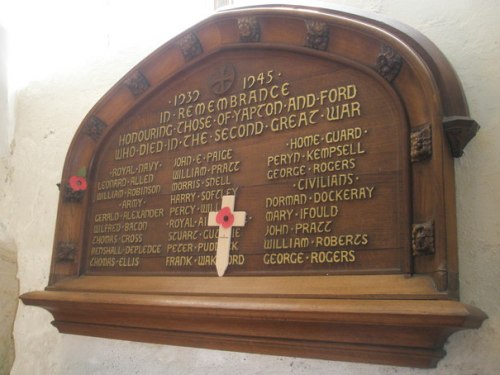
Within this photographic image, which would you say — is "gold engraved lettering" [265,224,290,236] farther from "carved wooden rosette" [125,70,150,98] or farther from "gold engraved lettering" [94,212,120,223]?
"carved wooden rosette" [125,70,150,98]

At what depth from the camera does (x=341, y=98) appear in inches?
62.9

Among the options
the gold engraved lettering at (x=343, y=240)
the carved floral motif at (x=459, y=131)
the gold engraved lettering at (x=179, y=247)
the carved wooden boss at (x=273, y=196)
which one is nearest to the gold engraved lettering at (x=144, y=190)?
the carved wooden boss at (x=273, y=196)

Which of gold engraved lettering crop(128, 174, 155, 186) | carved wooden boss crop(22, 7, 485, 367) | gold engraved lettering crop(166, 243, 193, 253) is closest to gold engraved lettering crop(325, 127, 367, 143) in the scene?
carved wooden boss crop(22, 7, 485, 367)

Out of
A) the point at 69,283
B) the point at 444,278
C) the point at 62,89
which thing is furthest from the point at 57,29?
the point at 444,278

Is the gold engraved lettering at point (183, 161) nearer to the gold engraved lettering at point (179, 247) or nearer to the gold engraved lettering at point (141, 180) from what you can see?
the gold engraved lettering at point (141, 180)

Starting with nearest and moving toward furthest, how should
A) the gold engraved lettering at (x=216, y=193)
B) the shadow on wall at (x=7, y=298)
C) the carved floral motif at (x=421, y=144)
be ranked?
the carved floral motif at (x=421, y=144) → the gold engraved lettering at (x=216, y=193) → the shadow on wall at (x=7, y=298)

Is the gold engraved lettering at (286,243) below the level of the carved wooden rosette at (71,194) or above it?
below

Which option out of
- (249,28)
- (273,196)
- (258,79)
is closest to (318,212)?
(273,196)

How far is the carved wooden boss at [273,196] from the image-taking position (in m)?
1.37

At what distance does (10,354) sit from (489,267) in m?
1.88

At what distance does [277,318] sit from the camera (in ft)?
4.77

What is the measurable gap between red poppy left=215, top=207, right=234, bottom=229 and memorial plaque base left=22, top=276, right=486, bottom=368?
7.1 inches

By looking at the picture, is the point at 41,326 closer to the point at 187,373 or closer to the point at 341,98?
the point at 187,373

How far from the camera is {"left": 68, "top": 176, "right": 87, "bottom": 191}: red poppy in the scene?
210 centimetres
